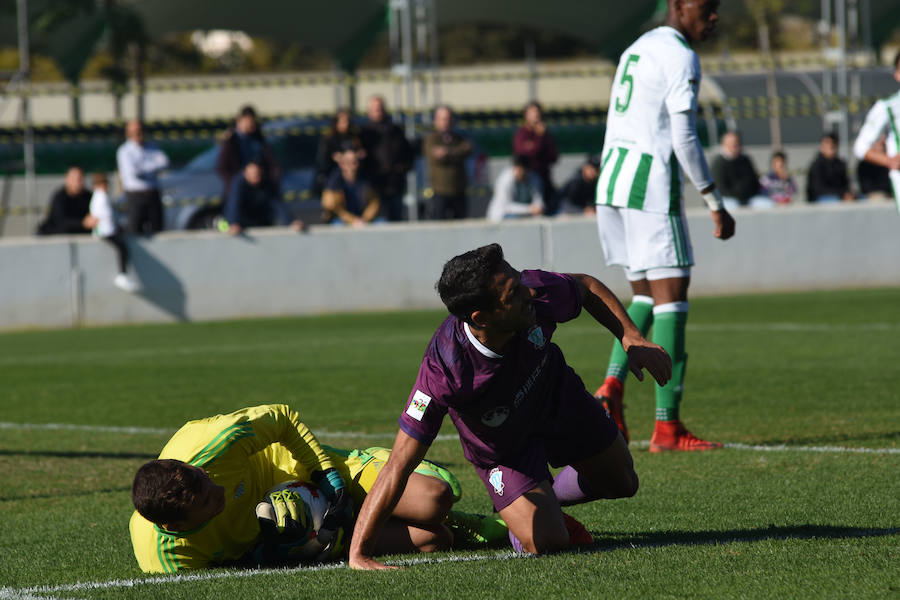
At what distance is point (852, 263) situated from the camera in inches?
675

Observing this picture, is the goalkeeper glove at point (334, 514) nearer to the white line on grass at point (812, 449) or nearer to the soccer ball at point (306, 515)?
the soccer ball at point (306, 515)

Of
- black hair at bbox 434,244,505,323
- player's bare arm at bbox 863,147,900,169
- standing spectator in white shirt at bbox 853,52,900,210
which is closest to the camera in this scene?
black hair at bbox 434,244,505,323

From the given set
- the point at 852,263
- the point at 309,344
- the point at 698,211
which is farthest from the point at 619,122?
the point at 852,263

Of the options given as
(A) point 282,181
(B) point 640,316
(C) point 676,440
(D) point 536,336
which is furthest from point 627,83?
(A) point 282,181

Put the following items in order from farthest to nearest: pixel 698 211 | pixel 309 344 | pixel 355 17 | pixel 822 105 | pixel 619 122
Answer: pixel 355 17
pixel 822 105
pixel 698 211
pixel 309 344
pixel 619 122

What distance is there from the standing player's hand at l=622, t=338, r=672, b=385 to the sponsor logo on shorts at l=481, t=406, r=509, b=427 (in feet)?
1.58

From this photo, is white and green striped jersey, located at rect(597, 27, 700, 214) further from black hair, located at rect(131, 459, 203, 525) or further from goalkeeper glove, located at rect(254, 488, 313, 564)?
black hair, located at rect(131, 459, 203, 525)

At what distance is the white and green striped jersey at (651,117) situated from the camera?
6930 mm

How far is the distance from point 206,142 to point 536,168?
18.5 feet

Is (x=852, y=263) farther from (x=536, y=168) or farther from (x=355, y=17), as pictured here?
(x=355, y=17)

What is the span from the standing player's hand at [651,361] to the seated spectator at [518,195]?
1298cm

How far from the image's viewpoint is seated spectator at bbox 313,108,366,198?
55.9 ft

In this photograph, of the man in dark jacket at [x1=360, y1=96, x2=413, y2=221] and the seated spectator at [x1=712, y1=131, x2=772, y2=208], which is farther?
the seated spectator at [x1=712, y1=131, x2=772, y2=208]

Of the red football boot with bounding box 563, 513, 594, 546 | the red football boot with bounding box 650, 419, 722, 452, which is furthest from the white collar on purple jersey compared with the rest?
the red football boot with bounding box 650, 419, 722, 452
